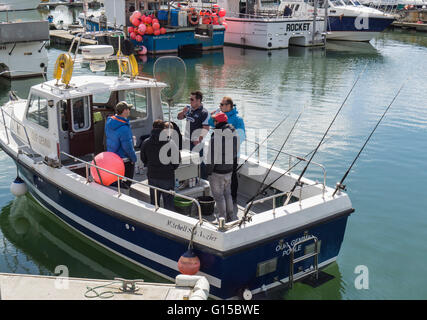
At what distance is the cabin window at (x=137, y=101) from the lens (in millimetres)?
8906

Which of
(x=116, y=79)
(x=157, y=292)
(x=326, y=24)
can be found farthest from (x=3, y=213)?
(x=326, y=24)

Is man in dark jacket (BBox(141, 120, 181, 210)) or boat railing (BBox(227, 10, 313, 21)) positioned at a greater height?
boat railing (BBox(227, 10, 313, 21))

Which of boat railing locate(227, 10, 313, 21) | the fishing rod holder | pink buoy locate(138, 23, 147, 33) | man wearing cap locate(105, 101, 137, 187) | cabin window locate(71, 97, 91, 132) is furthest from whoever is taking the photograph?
boat railing locate(227, 10, 313, 21)

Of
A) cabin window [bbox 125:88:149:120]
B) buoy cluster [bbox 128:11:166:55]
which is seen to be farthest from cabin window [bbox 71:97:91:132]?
buoy cluster [bbox 128:11:166:55]

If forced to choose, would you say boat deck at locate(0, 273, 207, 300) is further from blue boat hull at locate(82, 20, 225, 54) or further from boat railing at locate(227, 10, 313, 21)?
boat railing at locate(227, 10, 313, 21)

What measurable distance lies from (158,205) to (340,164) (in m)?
6.01

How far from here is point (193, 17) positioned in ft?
96.1

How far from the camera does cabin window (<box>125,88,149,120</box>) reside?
8.91 meters

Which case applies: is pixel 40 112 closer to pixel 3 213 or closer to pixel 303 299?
pixel 3 213

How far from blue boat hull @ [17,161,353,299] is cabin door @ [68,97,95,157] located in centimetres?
75

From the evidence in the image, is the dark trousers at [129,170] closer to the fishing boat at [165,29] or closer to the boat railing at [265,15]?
the fishing boat at [165,29]
